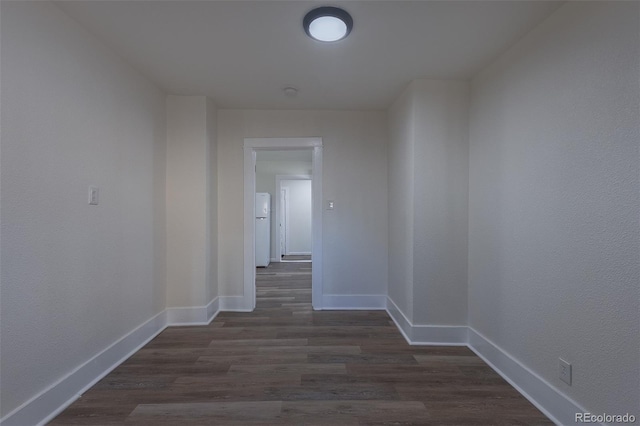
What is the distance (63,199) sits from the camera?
1664 mm

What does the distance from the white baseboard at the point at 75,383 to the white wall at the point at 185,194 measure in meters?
0.50

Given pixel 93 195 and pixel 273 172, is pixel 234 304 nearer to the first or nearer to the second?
pixel 93 195

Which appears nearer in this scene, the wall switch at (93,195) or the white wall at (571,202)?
the white wall at (571,202)

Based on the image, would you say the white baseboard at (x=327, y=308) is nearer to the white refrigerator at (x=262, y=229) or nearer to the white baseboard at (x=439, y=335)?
the white baseboard at (x=439, y=335)

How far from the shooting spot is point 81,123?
1808 millimetres

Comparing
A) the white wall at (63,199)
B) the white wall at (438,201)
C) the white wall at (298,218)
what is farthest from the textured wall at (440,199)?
the white wall at (298,218)

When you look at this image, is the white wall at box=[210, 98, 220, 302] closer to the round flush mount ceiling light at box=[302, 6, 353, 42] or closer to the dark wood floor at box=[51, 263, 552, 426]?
the dark wood floor at box=[51, 263, 552, 426]

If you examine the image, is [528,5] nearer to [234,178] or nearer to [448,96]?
[448,96]

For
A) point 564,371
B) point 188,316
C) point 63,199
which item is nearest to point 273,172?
point 188,316

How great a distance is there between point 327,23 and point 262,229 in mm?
5003

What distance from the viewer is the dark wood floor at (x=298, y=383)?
1.59 metres

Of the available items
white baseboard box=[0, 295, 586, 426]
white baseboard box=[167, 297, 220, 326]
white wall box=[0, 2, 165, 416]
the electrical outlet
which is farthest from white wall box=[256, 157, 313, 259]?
the electrical outlet

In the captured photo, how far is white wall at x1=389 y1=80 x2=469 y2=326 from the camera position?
2447 millimetres

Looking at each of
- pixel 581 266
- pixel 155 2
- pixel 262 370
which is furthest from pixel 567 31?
pixel 262 370
